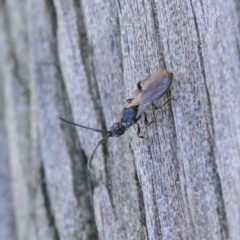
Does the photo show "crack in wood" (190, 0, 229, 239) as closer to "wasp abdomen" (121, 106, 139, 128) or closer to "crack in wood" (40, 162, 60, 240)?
"wasp abdomen" (121, 106, 139, 128)

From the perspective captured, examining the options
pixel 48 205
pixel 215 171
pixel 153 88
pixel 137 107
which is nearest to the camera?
pixel 215 171

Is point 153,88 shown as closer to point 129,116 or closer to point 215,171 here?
point 129,116

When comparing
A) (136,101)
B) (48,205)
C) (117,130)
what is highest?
(136,101)

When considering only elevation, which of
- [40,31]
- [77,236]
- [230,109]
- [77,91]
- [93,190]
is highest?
[40,31]

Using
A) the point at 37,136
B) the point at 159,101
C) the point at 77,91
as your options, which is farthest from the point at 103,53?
the point at 37,136

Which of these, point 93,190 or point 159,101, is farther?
point 93,190

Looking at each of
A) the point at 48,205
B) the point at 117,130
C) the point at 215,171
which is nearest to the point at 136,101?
the point at 117,130

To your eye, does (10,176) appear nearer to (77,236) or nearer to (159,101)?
(77,236)

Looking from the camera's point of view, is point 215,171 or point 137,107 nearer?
point 215,171
